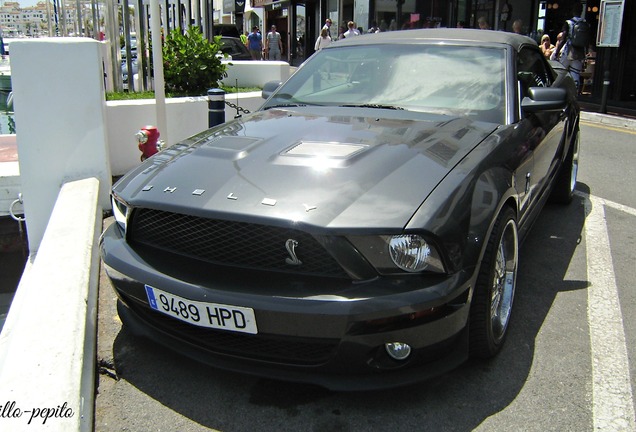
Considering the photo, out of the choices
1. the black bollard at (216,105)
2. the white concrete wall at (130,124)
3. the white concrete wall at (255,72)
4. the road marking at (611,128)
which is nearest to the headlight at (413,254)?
the black bollard at (216,105)

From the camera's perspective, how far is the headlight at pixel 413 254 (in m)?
2.45

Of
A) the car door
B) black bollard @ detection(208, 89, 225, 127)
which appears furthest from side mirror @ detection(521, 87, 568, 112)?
black bollard @ detection(208, 89, 225, 127)

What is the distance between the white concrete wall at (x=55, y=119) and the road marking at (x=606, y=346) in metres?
3.85

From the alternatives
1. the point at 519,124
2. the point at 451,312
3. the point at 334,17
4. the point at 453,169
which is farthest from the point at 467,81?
the point at 334,17

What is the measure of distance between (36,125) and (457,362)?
3.92m

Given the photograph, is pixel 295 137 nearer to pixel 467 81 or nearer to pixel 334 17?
pixel 467 81

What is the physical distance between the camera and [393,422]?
2.56m

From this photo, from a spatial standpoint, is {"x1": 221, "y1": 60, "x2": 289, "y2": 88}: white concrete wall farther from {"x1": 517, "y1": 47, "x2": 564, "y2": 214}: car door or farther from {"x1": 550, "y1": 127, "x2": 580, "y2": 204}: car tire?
{"x1": 517, "y1": 47, "x2": 564, "y2": 214}: car door

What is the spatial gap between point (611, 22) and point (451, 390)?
39.0 feet

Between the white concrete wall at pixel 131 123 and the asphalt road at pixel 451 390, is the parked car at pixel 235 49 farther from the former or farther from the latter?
the asphalt road at pixel 451 390

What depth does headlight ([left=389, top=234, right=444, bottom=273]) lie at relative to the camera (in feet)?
8.04

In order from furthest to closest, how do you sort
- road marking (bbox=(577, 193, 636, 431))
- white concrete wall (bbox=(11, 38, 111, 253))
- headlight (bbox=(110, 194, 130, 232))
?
white concrete wall (bbox=(11, 38, 111, 253))
headlight (bbox=(110, 194, 130, 232))
road marking (bbox=(577, 193, 636, 431))

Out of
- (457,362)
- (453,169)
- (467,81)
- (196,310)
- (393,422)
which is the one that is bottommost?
(393,422)

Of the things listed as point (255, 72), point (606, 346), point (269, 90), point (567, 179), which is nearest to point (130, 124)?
point (269, 90)
